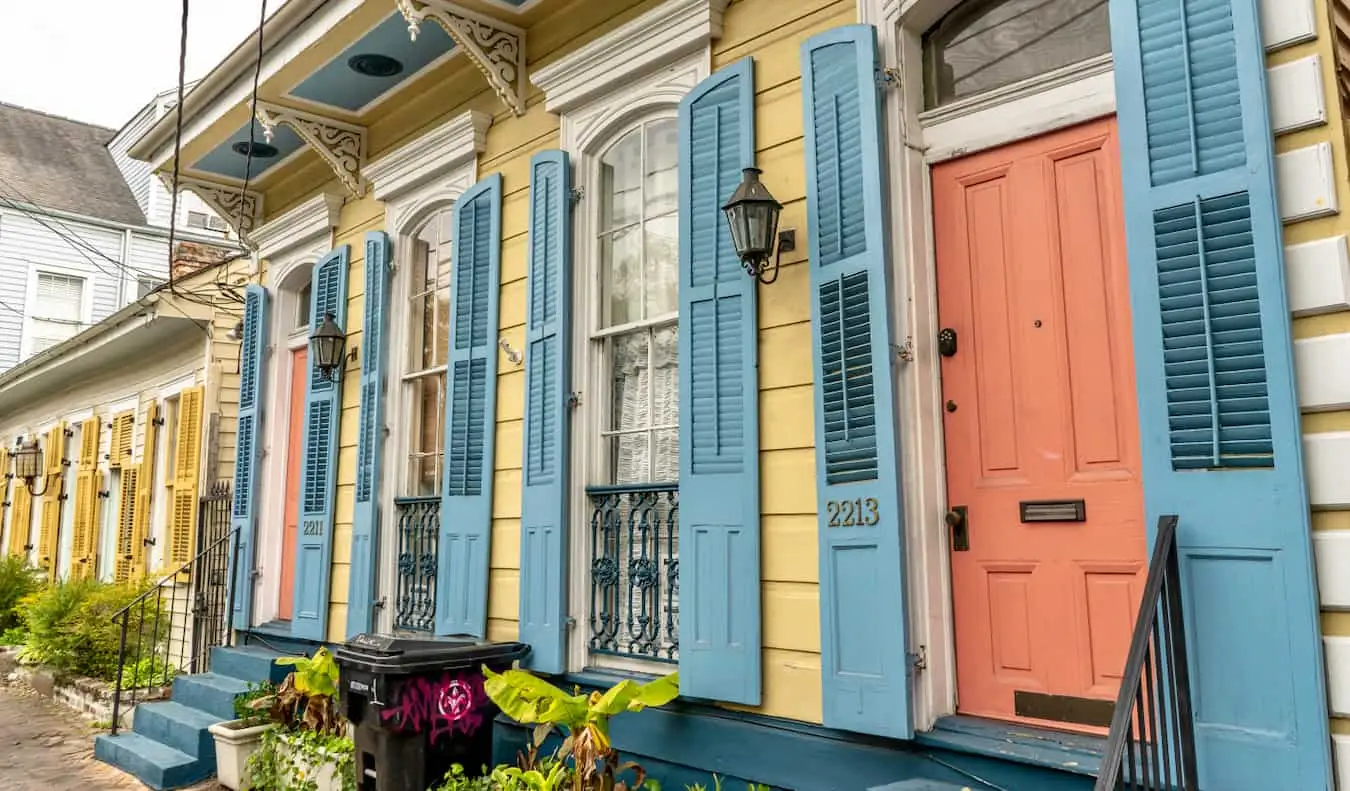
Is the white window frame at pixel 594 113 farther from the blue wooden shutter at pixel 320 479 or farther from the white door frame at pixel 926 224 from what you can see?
the blue wooden shutter at pixel 320 479

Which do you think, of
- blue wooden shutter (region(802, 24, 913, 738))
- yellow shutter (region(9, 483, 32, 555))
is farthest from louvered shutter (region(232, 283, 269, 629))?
yellow shutter (region(9, 483, 32, 555))

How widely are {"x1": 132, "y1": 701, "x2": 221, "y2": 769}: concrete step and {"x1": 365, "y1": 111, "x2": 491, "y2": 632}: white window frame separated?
1401 millimetres

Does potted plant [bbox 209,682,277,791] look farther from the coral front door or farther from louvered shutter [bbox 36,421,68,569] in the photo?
louvered shutter [bbox 36,421,68,569]

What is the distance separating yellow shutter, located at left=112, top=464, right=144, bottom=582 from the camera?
34.1ft

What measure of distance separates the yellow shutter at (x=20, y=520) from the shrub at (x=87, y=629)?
5.90 meters

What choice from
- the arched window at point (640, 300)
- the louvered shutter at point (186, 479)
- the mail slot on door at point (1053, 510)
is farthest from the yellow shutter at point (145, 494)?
the mail slot on door at point (1053, 510)

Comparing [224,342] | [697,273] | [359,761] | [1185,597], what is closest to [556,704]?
[359,761]

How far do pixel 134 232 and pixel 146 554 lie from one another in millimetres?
10070

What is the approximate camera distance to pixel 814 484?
369 centimetres

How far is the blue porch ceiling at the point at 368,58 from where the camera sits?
5.61m

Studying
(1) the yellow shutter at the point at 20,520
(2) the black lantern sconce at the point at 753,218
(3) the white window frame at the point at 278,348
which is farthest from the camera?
(1) the yellow shutter at the point at 20,520

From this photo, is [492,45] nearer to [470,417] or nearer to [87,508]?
[470,417]

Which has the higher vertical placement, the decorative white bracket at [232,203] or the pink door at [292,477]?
the decorative white bracket at [232,203]

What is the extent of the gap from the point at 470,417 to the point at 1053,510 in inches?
129
